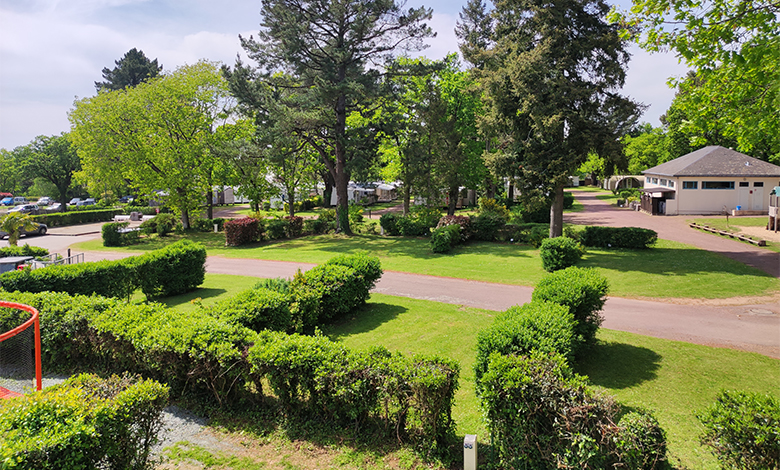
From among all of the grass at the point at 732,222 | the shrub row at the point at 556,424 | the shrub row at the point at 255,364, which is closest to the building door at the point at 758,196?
the grass at the point at 732,222

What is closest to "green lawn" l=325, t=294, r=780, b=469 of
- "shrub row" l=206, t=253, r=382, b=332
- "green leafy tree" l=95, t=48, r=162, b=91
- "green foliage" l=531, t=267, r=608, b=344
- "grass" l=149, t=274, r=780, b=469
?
"grass" l=149, t=274, r=780, b=469

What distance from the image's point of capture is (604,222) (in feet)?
107

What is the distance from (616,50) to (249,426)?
77.9 feet

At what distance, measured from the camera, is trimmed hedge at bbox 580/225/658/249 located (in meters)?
21.7

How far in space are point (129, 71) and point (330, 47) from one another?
57.9 meters

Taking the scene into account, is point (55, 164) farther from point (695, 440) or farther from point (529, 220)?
point (695, 440)

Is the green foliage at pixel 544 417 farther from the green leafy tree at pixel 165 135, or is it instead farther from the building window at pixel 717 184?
the building window at pixel 717 184

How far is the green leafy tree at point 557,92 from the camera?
21.0 meters

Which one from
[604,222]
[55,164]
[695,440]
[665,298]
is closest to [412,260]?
[665,298]

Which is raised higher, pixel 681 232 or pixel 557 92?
pixel 557 92

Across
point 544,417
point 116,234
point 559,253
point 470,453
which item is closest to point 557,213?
point 559,253

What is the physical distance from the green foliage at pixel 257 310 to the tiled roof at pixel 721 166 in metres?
35.4

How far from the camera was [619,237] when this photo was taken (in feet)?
72.4

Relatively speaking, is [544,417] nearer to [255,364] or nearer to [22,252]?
[255,364]
